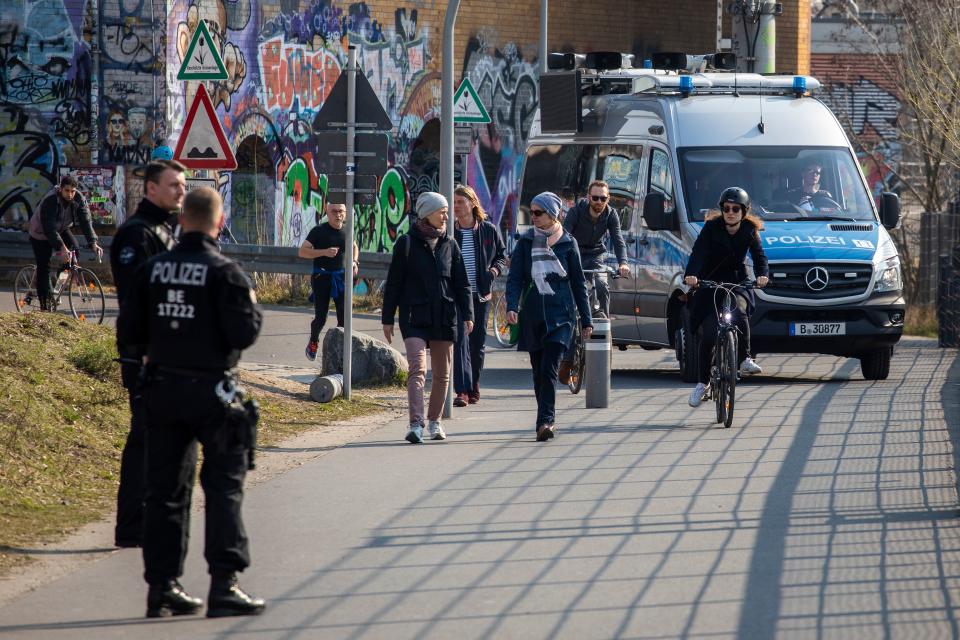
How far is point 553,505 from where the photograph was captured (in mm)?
8828

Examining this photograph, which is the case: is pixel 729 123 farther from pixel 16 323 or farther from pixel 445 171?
pixel 16 323

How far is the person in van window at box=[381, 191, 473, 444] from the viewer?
37.1 ft

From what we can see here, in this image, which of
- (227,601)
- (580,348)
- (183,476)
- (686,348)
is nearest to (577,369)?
(580,348)

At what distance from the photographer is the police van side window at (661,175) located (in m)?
16.1

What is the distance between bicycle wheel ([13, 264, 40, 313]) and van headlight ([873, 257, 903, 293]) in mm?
10256

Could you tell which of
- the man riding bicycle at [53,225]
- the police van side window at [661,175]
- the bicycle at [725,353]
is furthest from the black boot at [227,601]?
the man riding bicycle at [53,225]

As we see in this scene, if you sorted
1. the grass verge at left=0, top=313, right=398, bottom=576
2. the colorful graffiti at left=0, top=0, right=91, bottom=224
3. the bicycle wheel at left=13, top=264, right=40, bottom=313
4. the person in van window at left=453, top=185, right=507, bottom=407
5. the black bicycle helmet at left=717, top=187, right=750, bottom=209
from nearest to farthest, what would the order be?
1. the grass verge at left=0, top=313, right=398, bottom=576
2. the black bicycle helmet at left=717, top=187, right=750, bottom=209
3. the person in van window at left=453, top=185, right=507, bottom=407
4. the bicycle wheel at left=13, top=264, right=40, bottom=313
5. the colorful graffiti at left=0, top=0, right=91, bottom=224

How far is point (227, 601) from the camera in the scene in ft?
20.9

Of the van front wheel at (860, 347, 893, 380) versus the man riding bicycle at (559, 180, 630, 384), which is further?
the van front wheel at (860, 347, 893, 380)

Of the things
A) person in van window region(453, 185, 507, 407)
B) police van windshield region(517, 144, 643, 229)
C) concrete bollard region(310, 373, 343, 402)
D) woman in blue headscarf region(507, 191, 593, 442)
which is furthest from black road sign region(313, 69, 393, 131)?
police van windshield region(517, 144, 643, 229)

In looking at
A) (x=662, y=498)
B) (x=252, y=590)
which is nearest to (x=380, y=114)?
(x=662, y=498)

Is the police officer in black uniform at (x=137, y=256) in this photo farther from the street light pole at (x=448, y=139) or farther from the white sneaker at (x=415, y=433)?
the street light pole at (x=448, y=139)

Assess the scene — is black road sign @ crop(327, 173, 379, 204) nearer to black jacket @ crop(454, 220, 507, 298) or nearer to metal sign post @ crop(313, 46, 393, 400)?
metal sign post @ crop(313, 46, 393, 400)

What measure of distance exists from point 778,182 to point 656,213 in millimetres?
1509
